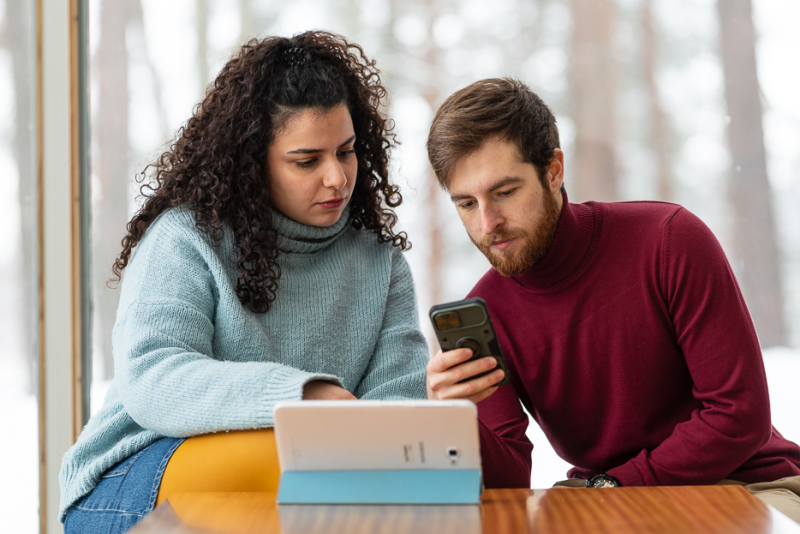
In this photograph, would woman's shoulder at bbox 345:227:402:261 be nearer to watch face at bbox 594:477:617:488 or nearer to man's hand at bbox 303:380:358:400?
man's hand at bbox 303:380:358:400

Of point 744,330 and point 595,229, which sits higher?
point 595,229

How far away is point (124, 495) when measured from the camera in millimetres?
1274

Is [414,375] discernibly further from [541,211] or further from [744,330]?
[744,330]

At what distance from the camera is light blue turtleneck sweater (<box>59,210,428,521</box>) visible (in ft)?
4.09

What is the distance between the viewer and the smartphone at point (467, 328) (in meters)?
1.06

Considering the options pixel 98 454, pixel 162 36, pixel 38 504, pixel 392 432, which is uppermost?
pixel 162 36

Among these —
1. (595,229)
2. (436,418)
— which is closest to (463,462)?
(436,418)

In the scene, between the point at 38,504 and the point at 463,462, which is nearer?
the point at 463,462

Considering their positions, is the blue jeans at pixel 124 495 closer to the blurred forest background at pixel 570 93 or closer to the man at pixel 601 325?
the man at pixel 601 325

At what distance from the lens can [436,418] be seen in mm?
918

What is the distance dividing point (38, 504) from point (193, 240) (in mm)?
1233

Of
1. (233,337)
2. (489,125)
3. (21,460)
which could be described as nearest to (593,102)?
(489,125)

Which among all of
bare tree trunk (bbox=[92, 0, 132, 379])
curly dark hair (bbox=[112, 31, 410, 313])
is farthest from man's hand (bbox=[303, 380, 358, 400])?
bare tree trunk (bbox=[92, 0, 132, 379])

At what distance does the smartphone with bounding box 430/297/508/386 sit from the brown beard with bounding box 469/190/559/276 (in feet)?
1.13
